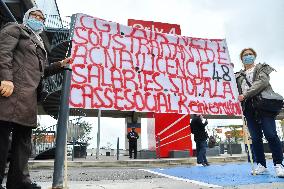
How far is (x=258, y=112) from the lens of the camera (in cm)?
410

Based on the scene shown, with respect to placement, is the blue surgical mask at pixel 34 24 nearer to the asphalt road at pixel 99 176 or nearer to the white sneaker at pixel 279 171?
the asphalt road at pixel 99 176

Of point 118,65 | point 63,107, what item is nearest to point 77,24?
point 118,65

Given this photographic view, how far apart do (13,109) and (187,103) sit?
3.68 metres

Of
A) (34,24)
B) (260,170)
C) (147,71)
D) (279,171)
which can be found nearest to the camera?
(34,24)

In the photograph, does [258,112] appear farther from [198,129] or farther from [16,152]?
[198,129]

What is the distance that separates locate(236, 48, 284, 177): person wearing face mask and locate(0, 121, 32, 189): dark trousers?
296 centimetres

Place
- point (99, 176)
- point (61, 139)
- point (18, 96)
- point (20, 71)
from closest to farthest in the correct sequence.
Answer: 1. point (18, 96)
2. point (20, 71)
3. point (61, 139)
4. point (99, 176)

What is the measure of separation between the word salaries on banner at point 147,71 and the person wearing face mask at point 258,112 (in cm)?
116

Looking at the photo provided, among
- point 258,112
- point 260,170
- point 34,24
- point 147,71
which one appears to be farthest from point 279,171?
point 34,24

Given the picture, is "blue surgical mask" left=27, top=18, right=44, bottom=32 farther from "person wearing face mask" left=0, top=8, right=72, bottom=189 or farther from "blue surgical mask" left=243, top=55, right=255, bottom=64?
"blue surgical mask" left=243, top=55, right=255, bottom=64

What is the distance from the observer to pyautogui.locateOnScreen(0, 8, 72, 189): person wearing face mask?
2.40 meters

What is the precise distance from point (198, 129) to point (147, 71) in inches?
155

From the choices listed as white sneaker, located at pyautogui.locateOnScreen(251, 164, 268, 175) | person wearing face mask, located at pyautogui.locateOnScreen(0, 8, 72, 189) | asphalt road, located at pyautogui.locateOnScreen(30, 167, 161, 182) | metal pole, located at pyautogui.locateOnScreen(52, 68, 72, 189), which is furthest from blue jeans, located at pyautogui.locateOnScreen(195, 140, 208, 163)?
person wearing face mask, located at pyautogui.locateOnScreen(0, 8, 72, 189)

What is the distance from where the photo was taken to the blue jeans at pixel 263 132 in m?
3.96
